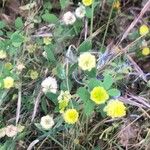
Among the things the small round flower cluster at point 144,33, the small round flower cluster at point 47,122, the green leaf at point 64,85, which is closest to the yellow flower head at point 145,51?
the small round flower cluster at point 144,33

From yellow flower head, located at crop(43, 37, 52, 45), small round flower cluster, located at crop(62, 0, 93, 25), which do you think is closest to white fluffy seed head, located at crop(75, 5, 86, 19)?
small round flower cluster, located at crop(62, 0, 93, 25)

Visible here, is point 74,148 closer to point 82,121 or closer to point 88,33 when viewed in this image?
point 82,121

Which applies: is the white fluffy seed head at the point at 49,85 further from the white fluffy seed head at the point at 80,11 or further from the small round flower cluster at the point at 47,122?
the white fluffy seed head at the point at 80,11

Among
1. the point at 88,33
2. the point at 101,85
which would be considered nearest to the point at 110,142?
the point at 101,85

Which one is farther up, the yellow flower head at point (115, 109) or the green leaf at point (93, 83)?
the green leaf at point (93, 83)

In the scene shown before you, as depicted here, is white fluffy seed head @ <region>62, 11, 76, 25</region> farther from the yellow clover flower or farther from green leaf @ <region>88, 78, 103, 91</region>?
green leaf @ <region>88, 78, 103, 91</region>

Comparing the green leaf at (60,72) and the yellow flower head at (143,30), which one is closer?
the green leaf at (60,72)
